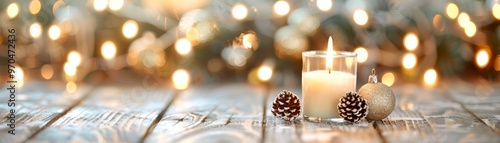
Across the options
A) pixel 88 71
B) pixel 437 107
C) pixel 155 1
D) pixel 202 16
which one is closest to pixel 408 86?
pixel 437 107

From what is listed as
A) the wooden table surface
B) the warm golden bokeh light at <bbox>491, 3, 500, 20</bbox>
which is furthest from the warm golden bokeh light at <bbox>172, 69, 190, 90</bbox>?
the warm golden bokeh light at <bbox>491, 3, 500, 20</bbox>

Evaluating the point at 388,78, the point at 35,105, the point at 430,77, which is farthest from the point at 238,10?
the point at 35,105

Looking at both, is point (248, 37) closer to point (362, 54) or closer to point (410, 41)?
point (362, 54)

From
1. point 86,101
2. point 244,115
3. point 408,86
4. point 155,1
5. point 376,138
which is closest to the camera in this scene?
point 376,138

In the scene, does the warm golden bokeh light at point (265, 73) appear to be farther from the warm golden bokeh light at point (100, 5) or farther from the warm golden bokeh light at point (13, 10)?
the warm golden bokeh light at point (13, 10)

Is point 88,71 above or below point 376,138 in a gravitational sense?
above

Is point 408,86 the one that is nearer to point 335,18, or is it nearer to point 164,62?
point 335,18

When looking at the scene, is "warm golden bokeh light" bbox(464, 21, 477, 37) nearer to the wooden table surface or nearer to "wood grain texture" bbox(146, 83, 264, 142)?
the wooden table surface

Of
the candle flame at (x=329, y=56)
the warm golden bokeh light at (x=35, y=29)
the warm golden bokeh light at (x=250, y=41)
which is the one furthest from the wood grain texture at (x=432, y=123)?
the warm golden bokeh light at (x=35, y=29)
